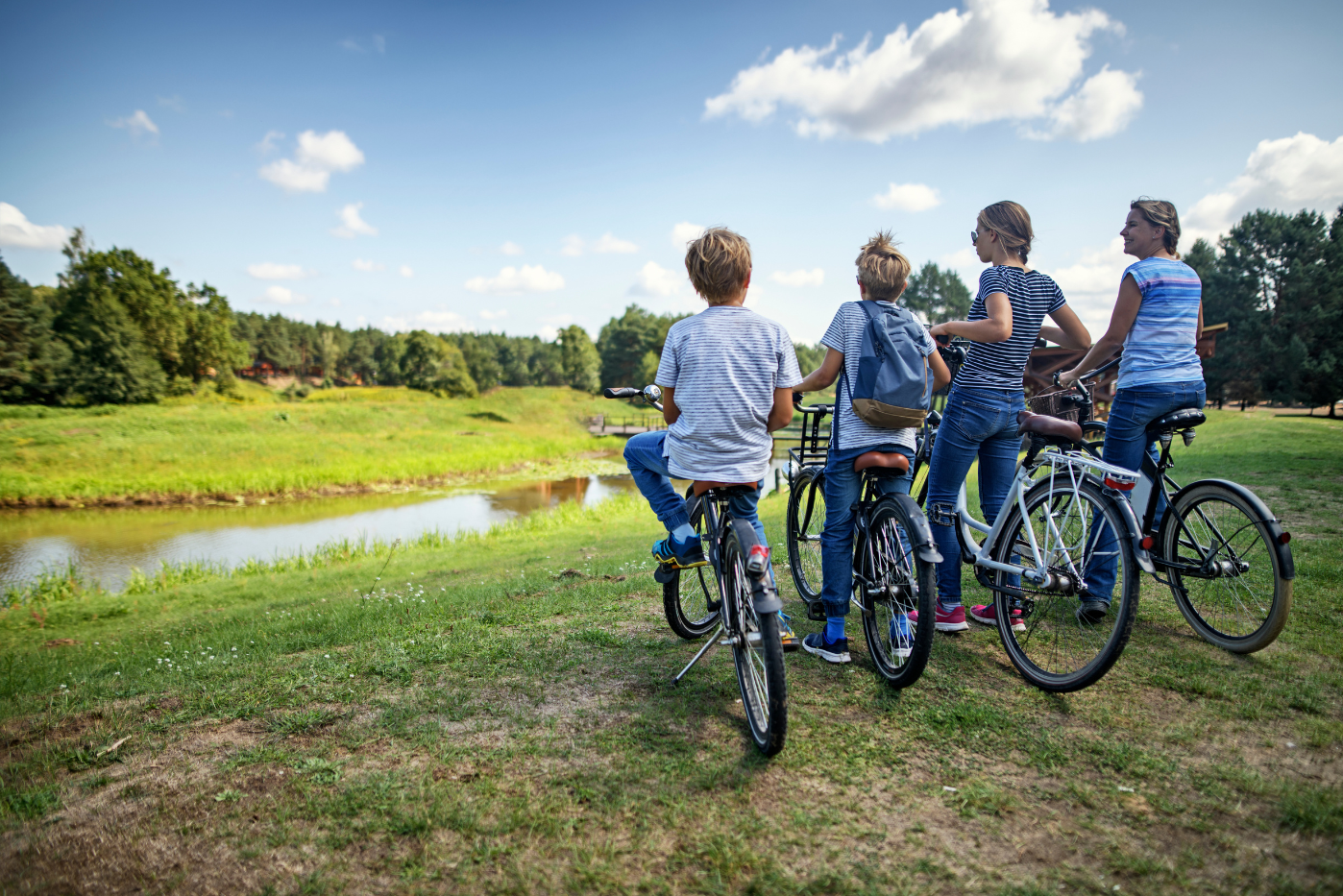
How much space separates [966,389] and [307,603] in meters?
7.10

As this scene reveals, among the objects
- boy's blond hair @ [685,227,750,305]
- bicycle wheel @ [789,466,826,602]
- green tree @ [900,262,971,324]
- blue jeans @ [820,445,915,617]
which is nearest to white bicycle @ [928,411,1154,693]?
blue jeans @ [820,445,915,617]

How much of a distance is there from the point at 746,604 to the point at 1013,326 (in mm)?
2233

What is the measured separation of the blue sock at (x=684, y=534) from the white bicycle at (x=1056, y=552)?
1.50m

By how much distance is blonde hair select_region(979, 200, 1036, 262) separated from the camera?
347 centimetres

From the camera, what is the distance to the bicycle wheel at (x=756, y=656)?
2.33m

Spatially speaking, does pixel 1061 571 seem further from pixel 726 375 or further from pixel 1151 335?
pixel 726 375

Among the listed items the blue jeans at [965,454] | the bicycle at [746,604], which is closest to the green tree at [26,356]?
the bicycle at [746,604]

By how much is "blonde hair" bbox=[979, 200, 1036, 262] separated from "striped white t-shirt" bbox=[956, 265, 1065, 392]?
118 millimetres

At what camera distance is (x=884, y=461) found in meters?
3.05

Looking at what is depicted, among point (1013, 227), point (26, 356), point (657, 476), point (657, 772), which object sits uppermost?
point (26, 356)

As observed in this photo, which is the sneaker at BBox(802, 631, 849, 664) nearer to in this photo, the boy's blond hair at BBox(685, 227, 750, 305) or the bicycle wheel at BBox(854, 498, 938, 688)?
the bicycle wheel at BBox(854, 498, 938, 688)

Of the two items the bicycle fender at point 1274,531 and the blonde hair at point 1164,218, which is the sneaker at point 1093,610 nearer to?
the bicycle fender at point 1274,531

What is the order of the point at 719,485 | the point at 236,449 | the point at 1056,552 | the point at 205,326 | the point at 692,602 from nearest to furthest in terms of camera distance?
1. the point at 719,485
2. the point at 1056,552
3. the point at 692,602
4. the point at 236,449
5. the point at 205,326

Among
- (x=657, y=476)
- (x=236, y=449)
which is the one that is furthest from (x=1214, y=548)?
(x=236, y=449)
